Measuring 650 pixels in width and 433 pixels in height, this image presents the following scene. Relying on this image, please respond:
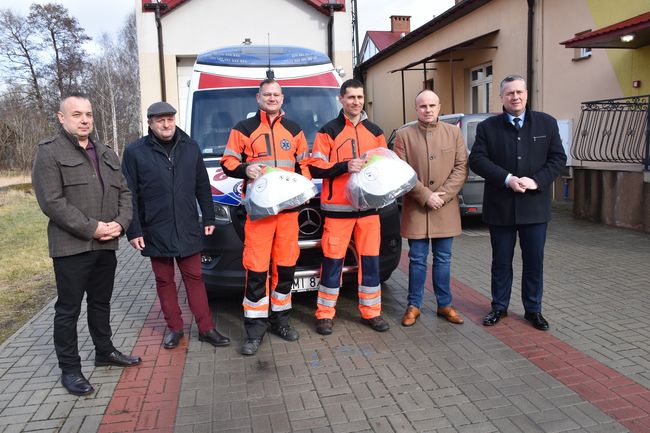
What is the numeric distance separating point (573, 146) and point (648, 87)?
1.95 meters

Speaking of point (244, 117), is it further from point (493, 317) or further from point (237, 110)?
point (493, 317)

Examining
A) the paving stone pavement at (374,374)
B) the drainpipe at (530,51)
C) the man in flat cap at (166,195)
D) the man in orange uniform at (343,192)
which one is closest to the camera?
the paving stone pavement at (374,374)

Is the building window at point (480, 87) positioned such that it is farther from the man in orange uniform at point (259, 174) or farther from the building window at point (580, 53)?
the man in orange uniform at point (259, 174)

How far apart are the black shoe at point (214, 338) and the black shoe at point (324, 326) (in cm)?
77

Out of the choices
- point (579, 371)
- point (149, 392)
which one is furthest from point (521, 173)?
point (149, 392)

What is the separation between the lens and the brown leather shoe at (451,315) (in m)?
4.82

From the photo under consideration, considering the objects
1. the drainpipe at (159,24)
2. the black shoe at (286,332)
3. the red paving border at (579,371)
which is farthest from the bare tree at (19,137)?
the red paving border at (579,371)

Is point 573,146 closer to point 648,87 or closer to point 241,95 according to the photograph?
point 648,87

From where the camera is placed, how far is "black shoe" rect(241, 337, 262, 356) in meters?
4.24

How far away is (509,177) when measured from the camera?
4.41m

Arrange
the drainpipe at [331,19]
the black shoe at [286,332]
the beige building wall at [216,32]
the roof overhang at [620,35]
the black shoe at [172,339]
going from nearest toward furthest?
the black shoe at [172,339]
the black shoe at [286,332]
the beige building wall at [216,32]
the drainpipe at [331,19]
the roof overhang at [620,35]

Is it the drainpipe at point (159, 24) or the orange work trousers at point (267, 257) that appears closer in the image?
the orange work trousers at point (267, 257)

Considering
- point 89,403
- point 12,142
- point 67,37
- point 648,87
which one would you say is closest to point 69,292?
point 89,403

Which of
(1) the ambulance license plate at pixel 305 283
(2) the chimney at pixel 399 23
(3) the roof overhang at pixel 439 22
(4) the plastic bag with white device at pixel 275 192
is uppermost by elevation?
(2) the chimney at pixel 399 23
